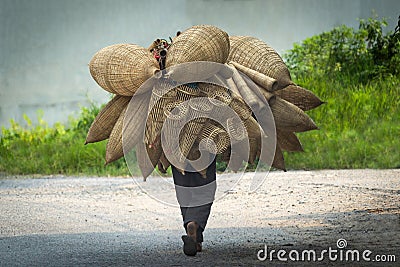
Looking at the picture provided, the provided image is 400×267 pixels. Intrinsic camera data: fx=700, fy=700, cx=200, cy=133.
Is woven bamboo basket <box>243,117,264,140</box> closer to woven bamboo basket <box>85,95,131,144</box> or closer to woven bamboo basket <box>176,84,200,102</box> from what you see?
woven bamboo basket <box>176,84,200,102</box>

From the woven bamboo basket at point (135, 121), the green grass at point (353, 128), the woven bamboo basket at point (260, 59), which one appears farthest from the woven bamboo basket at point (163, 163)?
the green grass at point (353, 128)

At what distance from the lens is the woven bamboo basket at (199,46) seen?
359cm

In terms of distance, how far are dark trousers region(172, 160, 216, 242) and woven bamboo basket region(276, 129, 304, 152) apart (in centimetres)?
56

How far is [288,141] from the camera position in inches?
168

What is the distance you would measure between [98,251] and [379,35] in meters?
7.61

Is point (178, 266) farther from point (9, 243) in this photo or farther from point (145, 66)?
point (9, 243)

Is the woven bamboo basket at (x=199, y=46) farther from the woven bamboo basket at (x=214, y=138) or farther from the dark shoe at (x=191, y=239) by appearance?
the dark shoe at (x=191, y=239)

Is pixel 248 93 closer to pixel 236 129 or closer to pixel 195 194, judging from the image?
pixel 236 129

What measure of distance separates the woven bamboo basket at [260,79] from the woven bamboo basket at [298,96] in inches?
11.0

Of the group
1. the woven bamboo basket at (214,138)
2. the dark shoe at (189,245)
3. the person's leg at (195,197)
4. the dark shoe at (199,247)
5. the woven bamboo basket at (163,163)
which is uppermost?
the woven bamboo basket at (214,138)

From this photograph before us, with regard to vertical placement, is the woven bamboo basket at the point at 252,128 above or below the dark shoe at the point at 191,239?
above

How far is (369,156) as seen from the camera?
8781 millimetres

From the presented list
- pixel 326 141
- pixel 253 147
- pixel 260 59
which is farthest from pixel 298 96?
pixel 326 141

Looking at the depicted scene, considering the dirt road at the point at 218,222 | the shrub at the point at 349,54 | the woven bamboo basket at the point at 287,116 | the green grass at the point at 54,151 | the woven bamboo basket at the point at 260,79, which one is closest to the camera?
the woven bamboo basket at the point at 260,79
